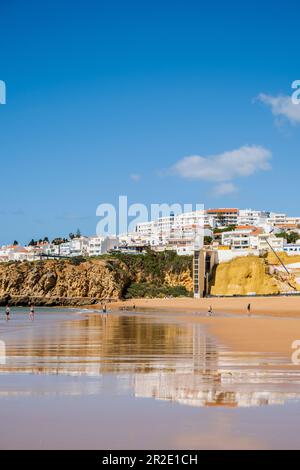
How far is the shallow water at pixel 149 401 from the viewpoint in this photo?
19.1ft

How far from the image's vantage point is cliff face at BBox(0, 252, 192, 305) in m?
82.7

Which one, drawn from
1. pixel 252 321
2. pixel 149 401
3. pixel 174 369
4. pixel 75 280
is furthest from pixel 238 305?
pixel 149 401

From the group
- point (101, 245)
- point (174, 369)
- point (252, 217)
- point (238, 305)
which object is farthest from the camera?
point (252, 217)

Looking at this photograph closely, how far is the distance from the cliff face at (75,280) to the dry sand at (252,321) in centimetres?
1541

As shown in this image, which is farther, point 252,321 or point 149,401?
point 252,321

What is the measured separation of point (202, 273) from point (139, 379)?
207 feet

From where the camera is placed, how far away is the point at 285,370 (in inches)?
424

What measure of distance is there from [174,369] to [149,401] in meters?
3.43

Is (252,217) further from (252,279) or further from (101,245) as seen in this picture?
→ (252,279)

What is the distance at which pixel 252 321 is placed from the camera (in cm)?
3256

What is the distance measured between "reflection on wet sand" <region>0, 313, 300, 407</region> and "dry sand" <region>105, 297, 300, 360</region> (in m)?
1.40

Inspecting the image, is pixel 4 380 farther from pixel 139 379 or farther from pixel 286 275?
pixel 286 275

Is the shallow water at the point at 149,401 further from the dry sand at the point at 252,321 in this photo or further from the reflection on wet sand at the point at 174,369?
the dry sand at the point at 252,321

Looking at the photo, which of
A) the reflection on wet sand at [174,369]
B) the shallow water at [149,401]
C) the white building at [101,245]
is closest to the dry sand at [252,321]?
the reflection on wet sand at [174,369]
